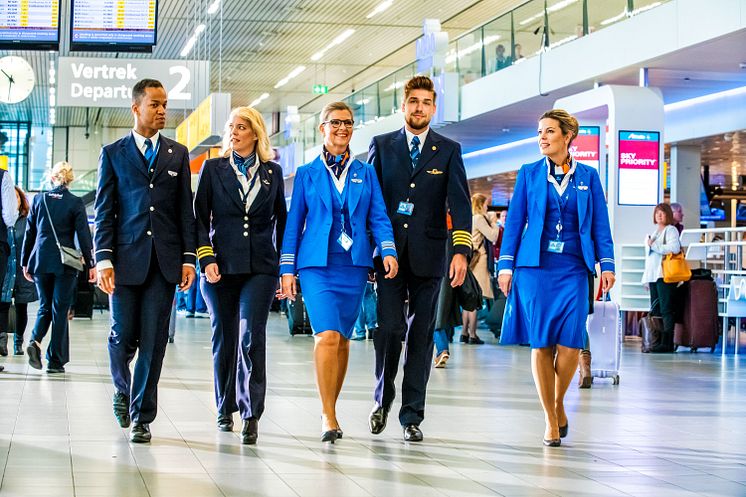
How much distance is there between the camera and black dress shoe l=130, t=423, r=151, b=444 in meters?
6.07

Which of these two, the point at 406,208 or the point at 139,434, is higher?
the point at 406,208

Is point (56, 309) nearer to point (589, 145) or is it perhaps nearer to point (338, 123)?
point (338, 123)

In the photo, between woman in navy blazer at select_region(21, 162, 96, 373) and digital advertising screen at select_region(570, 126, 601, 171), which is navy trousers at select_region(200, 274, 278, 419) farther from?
digital advertising screen at select_region(570, 126, 601, 171)

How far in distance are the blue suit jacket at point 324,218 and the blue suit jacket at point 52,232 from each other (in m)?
4.10

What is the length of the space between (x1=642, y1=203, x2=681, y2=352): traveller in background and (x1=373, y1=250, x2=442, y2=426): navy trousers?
8.22 meters

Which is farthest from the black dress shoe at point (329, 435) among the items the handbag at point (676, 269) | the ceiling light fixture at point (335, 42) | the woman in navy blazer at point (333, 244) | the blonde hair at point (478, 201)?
the ceiling light fixture at point (335, 42)

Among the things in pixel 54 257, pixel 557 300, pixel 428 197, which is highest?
pixel 428 197

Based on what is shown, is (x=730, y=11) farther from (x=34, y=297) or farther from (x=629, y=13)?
(x=34, y=297)

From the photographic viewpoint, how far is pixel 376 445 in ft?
20.1

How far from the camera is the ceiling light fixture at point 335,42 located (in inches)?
1252

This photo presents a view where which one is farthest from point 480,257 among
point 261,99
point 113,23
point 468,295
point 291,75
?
point 261,99

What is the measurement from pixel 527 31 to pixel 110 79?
643cm

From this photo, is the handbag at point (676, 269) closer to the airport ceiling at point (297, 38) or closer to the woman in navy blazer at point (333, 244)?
the woman in navy blazer at point (333, 244)

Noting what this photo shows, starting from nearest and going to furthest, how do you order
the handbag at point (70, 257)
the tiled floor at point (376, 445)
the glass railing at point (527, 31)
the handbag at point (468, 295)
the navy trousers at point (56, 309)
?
the tiled floor at point (376, 445), the handbag at point (70, 257), the navy trousers at point (56, 309), the handbag at point (468, 295), the glass railing at point (527, 31)
